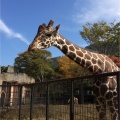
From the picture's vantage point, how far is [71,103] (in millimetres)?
5160

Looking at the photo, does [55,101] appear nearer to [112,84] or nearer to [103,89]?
[103,89]

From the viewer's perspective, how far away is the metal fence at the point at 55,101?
4.98 m

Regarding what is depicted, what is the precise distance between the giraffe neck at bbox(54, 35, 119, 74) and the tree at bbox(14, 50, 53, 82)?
3069 cm

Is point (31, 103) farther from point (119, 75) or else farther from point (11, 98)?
point (119, 75)

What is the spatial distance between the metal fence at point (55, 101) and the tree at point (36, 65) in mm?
28190

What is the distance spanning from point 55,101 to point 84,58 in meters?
1.12

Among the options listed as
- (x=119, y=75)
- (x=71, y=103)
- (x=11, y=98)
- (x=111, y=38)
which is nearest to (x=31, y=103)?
(x=11, y=98)

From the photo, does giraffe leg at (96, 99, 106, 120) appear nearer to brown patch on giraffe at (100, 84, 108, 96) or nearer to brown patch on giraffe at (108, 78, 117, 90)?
brown patch on giraffe at (100, 84, 108, 96)

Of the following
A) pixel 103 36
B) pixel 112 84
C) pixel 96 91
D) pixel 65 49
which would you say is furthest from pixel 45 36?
pixel 103 36

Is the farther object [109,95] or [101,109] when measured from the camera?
[109,95]

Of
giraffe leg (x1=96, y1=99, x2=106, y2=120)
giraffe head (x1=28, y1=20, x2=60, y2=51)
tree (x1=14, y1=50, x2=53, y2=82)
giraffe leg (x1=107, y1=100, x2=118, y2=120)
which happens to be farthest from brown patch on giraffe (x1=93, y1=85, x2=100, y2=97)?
tree (x1=14, y1=50, x2=53, y2=82)

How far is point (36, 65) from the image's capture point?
37219 millimetres

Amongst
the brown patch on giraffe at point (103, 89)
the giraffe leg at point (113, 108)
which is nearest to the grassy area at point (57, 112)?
the giraffe leg at point (113, 108)

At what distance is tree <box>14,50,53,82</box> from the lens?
37.2 metres
